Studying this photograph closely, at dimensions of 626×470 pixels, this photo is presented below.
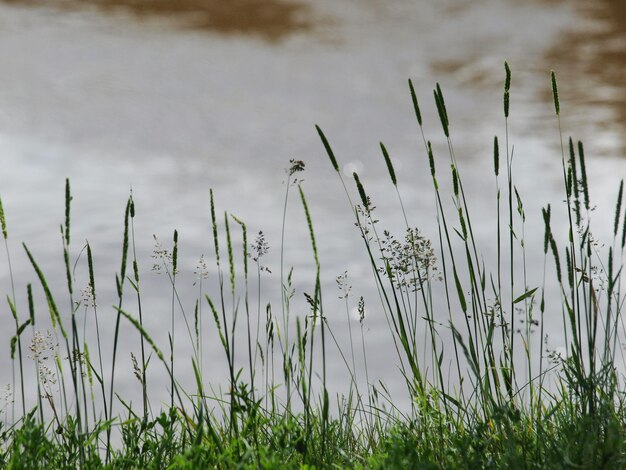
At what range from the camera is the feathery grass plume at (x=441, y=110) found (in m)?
2.21

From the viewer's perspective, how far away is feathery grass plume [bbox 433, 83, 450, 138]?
2.21 m

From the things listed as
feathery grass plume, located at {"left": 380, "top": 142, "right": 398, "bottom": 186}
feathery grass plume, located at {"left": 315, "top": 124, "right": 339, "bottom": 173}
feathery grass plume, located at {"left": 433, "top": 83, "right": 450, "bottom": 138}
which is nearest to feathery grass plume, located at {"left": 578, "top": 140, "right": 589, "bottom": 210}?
feathery grass plume, located at {"left": 433, "top": 83, "right": 450, "bottom": 138}

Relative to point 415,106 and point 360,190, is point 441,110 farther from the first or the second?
point 360,190

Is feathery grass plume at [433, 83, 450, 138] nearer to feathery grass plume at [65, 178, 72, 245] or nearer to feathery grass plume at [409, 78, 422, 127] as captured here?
feathery grass plume at [409, 78, 422, 127]

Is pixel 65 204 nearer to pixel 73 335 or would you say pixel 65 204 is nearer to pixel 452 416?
pixel 73 335

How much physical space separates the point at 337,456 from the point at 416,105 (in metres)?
1.23

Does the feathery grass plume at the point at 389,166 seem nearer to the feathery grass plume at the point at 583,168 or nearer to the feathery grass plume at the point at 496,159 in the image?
the feathery grass plume at the point at 496,159

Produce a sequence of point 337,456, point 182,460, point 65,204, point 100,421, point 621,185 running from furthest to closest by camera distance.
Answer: point 337,456 → point 100,421 → point 621,185 → point 65,204 → point 182,460

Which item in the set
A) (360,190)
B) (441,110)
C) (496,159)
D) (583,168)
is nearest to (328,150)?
(360,190)

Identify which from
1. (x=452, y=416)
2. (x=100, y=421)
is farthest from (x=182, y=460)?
(x=452, y=416)

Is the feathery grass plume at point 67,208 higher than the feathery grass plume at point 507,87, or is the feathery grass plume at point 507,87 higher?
the feathery grass plume at point 507,87

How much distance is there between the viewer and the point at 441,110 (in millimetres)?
2244

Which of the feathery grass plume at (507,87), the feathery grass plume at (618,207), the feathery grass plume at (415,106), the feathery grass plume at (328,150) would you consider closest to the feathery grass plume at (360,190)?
the feathery grass plume at (328,150)

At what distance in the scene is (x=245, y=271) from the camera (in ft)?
6.82
